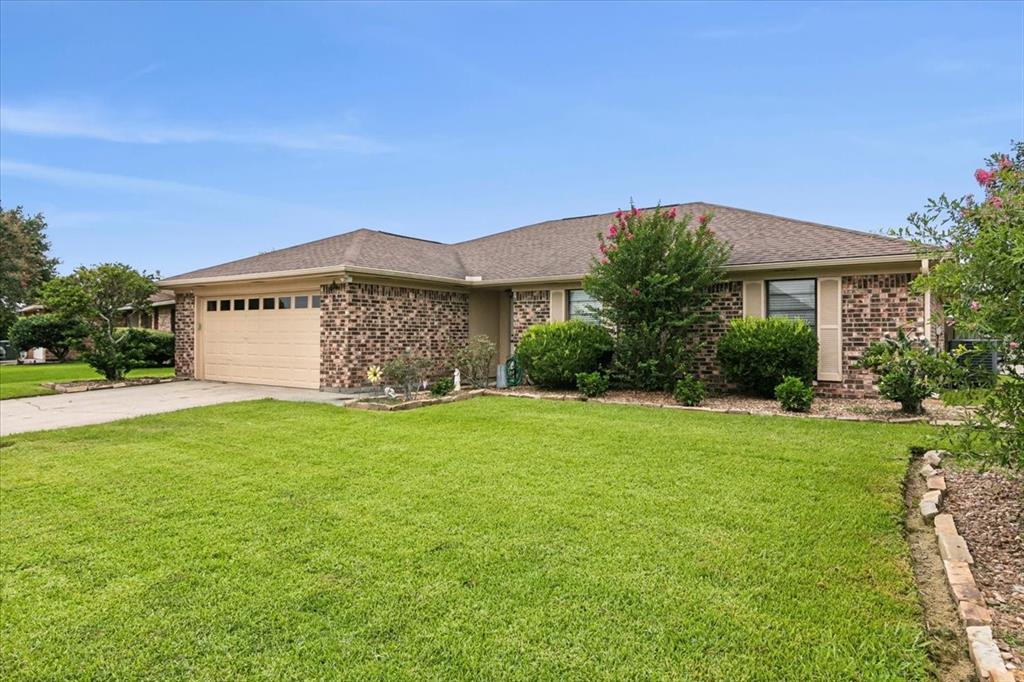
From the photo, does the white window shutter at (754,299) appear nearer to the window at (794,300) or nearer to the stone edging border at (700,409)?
the window at (794,300)

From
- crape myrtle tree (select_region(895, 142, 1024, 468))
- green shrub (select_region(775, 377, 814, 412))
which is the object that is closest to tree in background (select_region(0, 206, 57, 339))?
green shrub (select_region(775, 377, 814, 412))

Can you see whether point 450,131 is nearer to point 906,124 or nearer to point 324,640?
point 906,124

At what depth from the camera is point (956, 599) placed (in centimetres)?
296

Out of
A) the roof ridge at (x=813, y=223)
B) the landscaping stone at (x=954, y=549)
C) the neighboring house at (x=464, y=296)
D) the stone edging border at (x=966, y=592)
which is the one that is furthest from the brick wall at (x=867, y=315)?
the landscaping stone at (x=954, y=549)

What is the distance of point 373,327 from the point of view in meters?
12.9

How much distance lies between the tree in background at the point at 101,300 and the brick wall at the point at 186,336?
932 millimetres

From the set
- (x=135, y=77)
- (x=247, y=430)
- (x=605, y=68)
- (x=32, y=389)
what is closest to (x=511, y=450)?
(x=247, y=430)

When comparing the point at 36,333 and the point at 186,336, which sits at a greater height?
the point at 36,333

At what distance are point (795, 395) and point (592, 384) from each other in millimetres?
3503

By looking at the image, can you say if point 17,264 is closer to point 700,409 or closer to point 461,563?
point 700,409

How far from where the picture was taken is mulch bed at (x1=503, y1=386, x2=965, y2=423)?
8508 mm

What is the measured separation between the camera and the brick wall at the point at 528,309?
13977 millimetres

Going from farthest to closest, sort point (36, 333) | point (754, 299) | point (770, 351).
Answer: point (36, 333), point (754, 299), point (770, 351)

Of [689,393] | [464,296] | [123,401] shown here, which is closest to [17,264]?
[123,401]
